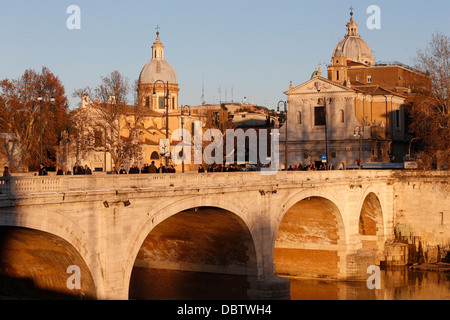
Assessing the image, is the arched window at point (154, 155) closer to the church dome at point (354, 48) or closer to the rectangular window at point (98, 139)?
the rectangular window at point (98, 139)

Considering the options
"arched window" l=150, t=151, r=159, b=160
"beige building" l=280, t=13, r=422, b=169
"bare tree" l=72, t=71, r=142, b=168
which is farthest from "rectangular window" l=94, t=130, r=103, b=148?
"arched window" l=150, t=151, r=159, b=160

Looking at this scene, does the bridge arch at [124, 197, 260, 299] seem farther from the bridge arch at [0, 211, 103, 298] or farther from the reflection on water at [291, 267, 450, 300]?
the bridge arch at [0, 211, 103, 298]

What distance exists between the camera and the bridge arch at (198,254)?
106 ft

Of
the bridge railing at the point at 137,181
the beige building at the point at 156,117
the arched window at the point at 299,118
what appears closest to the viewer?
the bridge railing at the point at 137,181

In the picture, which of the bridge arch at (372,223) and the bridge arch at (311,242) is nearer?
the bridge arch at (311,242)

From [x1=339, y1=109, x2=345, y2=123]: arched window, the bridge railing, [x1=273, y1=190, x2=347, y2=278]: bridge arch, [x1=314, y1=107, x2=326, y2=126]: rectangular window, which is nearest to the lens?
the bridge railing

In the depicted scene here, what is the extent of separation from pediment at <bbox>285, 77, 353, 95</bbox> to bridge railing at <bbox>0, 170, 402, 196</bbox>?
114 ft

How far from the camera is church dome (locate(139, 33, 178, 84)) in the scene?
3647 inches

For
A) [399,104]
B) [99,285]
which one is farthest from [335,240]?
[399,104]

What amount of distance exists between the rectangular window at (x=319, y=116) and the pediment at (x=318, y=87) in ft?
6.07

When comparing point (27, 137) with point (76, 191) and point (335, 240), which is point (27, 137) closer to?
point (335, 240)

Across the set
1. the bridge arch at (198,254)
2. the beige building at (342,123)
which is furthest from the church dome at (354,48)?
the bridge arch at (198,254)

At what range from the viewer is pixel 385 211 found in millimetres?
49938

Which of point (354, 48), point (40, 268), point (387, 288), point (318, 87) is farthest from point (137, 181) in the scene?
point (354, 48)
